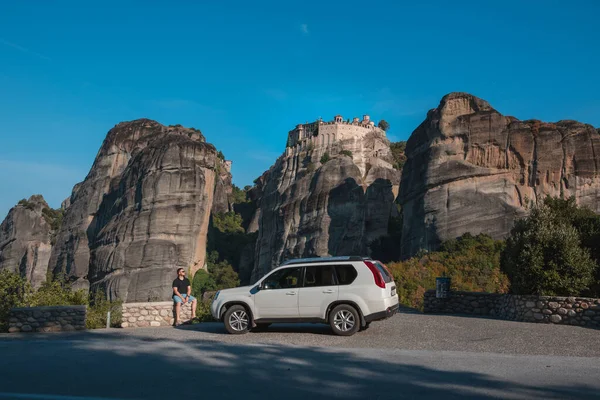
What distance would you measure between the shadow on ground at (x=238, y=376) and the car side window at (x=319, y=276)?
1.99 m

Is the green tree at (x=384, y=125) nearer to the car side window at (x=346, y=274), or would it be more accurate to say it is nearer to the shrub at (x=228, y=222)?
the shrub at (x=228, y=222)

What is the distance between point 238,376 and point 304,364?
50.1 inches

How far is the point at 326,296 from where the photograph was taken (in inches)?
474

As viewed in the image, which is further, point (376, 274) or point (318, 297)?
point (318, 297)

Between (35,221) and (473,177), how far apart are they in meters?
62.9

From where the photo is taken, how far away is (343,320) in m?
12.0

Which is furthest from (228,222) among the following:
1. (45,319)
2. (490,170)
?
(45,319)

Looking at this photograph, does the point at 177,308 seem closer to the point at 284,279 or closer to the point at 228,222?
the point at 284,279

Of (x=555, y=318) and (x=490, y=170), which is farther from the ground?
(x=490, y=170)

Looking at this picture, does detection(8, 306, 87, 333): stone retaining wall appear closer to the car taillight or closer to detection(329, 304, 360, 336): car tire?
detection(329, 304, 360, 336): car tire

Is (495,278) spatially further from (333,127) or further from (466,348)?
(333,127)

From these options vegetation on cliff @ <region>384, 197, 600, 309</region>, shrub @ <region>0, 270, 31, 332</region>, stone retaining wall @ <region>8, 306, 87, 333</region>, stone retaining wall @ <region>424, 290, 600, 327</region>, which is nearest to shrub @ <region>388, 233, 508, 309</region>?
stone retaining wall @ <region>424, 290, 600, 327</region>

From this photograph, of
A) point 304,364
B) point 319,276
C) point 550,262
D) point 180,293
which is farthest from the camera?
point 550,262

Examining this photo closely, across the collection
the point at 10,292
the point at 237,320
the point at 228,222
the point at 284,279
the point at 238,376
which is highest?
the point at 228,222
